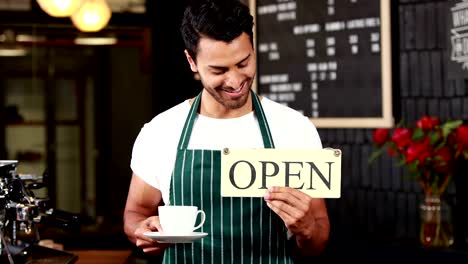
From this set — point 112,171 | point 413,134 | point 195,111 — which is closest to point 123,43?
point 112,171

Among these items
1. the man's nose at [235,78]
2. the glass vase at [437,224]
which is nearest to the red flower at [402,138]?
the glass vase at [437,224]

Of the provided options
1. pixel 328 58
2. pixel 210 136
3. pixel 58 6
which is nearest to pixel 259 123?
pixel 210 136

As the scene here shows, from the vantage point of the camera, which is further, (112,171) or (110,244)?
(112,171)

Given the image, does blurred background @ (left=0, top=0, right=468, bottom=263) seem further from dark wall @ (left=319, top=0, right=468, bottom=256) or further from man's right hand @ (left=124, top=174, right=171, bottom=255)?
man's right hand @ (left=124, top=174, right=171, bottom=255)

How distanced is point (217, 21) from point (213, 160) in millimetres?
377

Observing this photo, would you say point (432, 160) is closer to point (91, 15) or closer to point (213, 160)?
point (213, 160)

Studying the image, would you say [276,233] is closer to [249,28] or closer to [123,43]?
[249,28]

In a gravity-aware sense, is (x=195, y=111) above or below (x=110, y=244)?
above

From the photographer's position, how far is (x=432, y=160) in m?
3.49

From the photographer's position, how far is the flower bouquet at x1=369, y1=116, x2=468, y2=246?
3.48 metres

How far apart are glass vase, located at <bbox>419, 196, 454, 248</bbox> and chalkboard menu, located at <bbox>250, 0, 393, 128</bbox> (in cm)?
63

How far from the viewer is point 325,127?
4414 mm

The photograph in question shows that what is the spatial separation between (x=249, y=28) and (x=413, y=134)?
1.59 meters

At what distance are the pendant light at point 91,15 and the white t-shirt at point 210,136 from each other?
3735mm
